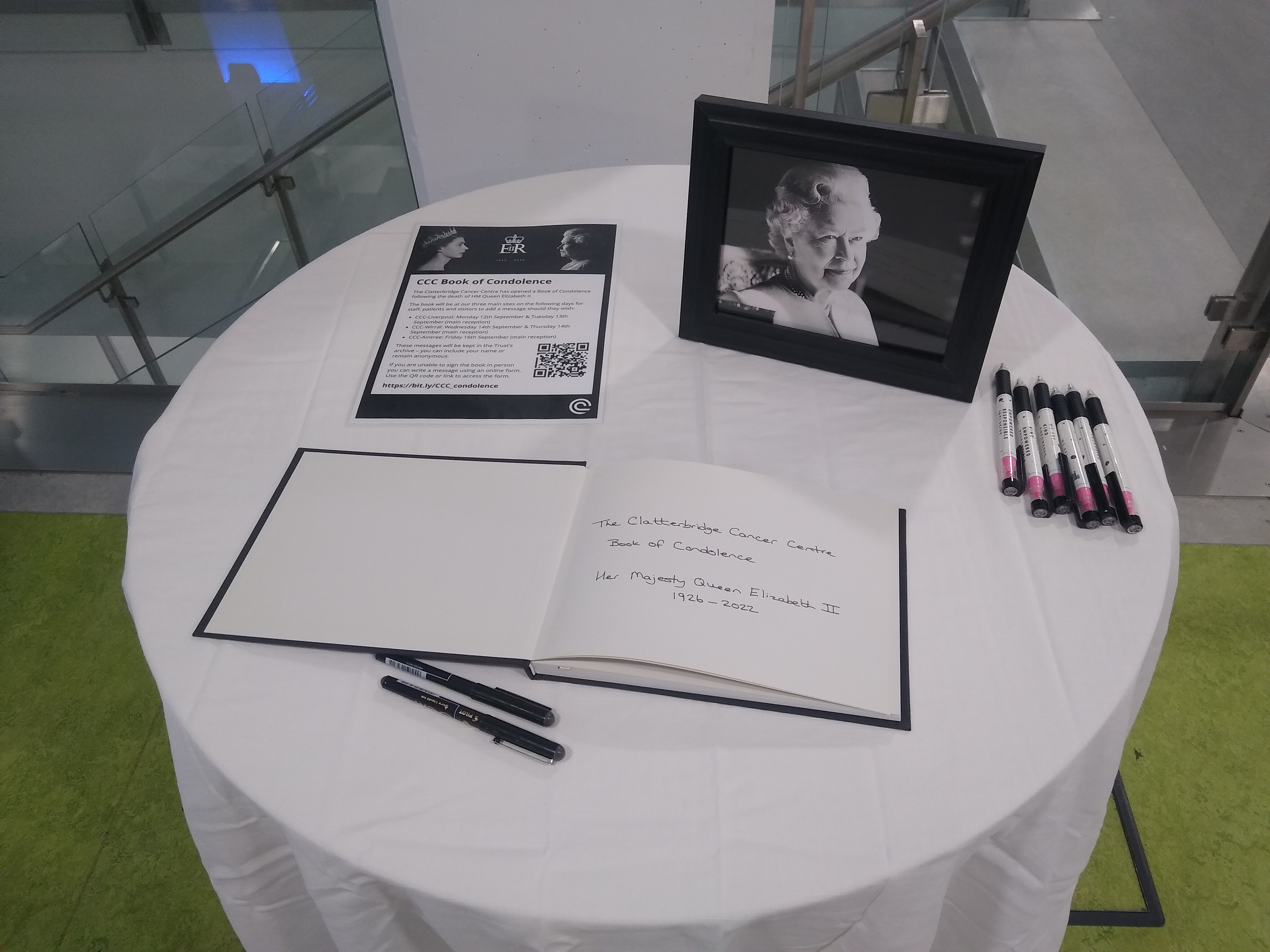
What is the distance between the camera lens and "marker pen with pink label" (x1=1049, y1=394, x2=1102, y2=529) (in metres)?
0.86

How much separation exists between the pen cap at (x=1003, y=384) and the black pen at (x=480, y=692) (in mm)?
581

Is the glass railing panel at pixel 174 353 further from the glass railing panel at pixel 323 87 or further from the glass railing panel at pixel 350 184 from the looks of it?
the glass railing panel at pixel 323 87

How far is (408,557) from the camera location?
85cm

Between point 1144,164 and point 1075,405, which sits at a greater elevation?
point 1075,405

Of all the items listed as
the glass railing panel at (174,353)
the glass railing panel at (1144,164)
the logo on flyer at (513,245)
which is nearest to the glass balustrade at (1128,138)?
the glass railing panel at (1144,164)

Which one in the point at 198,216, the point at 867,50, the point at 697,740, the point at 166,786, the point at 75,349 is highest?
the point at 867,50

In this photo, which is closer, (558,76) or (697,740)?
(697,740)

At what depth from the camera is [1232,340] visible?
187cm

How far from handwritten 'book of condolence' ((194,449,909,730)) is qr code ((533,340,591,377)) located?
15 cm

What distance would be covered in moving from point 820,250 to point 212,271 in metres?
1.73

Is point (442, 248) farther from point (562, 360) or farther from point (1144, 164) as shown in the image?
point (1144, 164)

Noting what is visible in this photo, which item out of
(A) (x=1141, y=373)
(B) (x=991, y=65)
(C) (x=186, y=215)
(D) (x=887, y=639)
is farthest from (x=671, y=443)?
(C) (x=186, y=215)

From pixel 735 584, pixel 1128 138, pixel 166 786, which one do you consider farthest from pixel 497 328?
pixel 1128 138

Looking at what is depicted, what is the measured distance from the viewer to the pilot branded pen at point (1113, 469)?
0.85 meters
